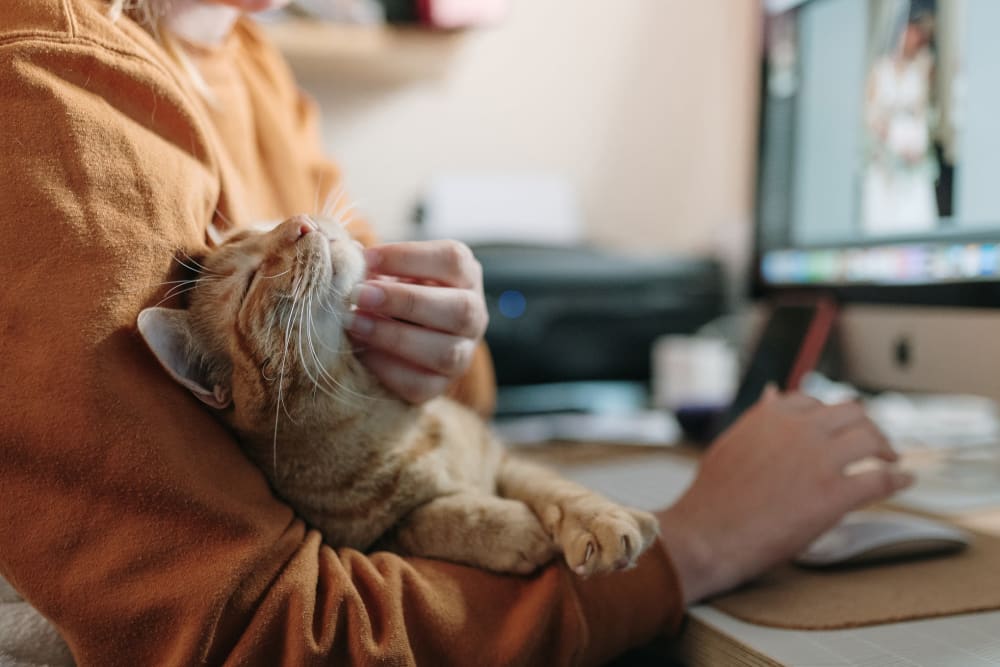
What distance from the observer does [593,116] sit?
2.03 m

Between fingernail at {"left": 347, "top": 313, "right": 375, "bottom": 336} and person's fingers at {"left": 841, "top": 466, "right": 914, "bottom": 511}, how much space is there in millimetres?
393

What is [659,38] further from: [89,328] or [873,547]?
[89,328]

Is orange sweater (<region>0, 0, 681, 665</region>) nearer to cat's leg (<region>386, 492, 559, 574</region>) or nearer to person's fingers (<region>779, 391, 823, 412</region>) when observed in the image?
cat's leg (<region>386, 492, 559, 574</region>)

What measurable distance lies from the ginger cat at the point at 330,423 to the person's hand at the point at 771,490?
0.24 feet

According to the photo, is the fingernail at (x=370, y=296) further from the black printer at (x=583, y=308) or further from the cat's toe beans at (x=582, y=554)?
the black printer at (x=583, y=308)

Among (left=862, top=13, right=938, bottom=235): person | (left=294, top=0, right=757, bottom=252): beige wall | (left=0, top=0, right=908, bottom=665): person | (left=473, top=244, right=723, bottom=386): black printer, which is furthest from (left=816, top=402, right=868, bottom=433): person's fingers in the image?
(left=294, top=0, right=757, bottom=252): beige wall

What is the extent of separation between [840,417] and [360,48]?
1.24m

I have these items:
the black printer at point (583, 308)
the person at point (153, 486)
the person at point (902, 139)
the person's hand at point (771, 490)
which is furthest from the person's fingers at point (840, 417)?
the black printer at point (583, 308)

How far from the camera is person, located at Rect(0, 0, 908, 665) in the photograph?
453mm

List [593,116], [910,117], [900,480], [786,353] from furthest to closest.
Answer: [593,116] → [786,353] → [910,117] → [900,480]

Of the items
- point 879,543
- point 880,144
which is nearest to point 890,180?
point 880,144

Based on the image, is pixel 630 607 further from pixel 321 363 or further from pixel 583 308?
pixel 583 308

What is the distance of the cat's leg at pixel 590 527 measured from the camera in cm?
51

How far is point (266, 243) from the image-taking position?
2.10ft
